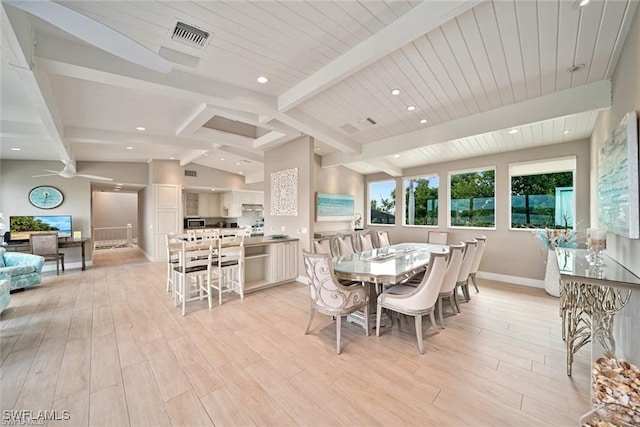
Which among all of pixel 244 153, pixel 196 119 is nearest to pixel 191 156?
pixel 244 153

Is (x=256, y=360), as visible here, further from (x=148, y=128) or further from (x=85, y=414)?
(x=148, y=128)

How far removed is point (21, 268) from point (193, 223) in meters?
4.75

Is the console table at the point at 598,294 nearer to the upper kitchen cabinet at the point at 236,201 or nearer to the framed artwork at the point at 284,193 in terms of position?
the framed artwork at the point at 284,193

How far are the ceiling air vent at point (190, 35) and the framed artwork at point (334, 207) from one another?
413cm

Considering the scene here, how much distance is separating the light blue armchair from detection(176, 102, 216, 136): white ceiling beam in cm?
358

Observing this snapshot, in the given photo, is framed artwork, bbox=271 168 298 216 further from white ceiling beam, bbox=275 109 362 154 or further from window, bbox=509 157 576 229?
window, bbox=509 157 576 229

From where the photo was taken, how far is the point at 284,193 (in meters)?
5.35

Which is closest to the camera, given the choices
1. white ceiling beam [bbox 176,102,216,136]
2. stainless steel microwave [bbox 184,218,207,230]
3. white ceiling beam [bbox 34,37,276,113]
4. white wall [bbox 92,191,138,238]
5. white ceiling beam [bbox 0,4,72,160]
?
white ceiling beam [bbox 0,4,72,160]

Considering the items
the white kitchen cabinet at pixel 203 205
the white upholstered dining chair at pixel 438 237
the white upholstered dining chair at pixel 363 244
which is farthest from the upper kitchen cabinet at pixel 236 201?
the white upholstered dining chair at pixel 438 237

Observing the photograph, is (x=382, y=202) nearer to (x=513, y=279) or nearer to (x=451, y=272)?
(x=513, y=279)

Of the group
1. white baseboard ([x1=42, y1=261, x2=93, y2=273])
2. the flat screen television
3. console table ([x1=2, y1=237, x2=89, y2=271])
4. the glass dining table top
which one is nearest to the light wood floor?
the glass dining table top

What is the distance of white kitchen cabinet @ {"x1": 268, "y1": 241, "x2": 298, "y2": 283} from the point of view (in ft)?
15.5

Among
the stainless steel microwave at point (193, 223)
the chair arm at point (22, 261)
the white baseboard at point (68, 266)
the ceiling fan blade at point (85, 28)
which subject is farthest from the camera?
the stainless steel microwave at point (193, 223)

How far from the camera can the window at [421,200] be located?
6.14m
